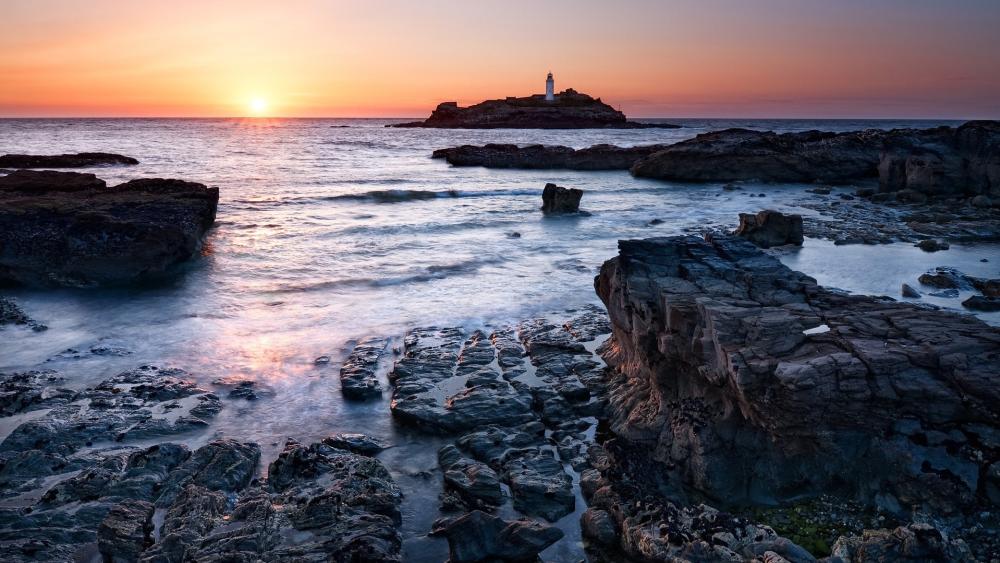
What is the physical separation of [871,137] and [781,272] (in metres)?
38.0

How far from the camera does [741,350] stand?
6.26m

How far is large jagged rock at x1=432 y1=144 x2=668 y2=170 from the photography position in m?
50.5

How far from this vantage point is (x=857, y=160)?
37.9m

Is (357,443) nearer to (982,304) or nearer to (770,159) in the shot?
(982,304)

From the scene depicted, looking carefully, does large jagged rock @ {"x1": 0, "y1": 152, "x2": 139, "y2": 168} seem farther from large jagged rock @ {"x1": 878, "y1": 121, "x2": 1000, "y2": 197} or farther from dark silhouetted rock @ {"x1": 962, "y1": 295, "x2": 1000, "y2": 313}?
dark silhouetted rock @ {"x1": 962, "y1": 295, "x2": 1000, "y2": 313}

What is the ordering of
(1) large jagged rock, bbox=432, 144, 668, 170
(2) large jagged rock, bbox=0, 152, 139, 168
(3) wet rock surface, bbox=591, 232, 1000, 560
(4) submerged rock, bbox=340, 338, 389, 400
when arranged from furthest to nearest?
(1) large jagged rock, bbox=432, 144, 668, 170 → (2) large jagged rock, bbox=0, 152, 139, 168 → (4) submerged rock, bbox=340, 338, 389, 400 → (3) wet rock surface, bbox=591, 232, 1000, 560

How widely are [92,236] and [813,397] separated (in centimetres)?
1582

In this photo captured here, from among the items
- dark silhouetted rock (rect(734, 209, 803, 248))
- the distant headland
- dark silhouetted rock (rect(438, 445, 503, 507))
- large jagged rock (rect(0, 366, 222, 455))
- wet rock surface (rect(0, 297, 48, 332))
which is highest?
the distant headland

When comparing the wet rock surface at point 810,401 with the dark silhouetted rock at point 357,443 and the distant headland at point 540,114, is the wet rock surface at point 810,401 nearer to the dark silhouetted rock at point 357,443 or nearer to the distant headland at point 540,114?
the dark silhouetted rock at point 357,443

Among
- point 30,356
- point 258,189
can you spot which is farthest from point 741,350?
point 258,189

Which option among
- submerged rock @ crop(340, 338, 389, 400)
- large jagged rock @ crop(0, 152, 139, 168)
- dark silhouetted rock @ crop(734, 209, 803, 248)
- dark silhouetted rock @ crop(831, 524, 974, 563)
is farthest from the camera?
large jagged rock @ crop(0, 152, 139, 168)

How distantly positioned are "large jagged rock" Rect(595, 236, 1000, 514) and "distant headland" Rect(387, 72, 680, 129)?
130 m

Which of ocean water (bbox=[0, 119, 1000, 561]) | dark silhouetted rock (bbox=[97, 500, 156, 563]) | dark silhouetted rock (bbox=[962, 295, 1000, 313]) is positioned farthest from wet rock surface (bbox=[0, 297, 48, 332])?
dark silhouetted rock (bbox=[962, 295, 1000, 313])

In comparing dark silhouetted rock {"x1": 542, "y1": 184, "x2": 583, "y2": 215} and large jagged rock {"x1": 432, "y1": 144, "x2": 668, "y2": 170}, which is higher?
large jagged rock {"x1": 432, "y1": 144, "x2": 668, "y2": 170}
